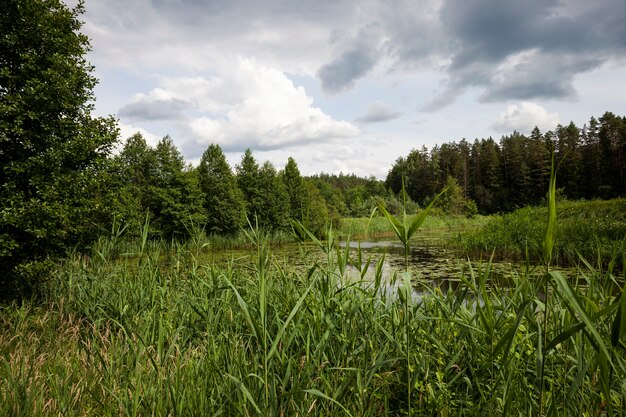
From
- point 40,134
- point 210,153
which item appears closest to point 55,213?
point 40,134

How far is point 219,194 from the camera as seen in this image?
24.0m

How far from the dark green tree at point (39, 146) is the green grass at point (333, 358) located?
2.63 metres

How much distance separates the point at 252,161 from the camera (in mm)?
28047

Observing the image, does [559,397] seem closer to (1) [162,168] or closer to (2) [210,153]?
(1) [162,168]

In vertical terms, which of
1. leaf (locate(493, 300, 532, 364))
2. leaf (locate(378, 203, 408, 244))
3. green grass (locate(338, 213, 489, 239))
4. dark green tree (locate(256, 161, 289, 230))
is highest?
dark green tree (locate(256, 161, 289, 230))

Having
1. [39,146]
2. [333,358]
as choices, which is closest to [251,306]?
[333,358]

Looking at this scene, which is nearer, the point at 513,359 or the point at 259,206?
the point at 513,359

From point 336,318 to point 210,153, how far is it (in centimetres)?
2385

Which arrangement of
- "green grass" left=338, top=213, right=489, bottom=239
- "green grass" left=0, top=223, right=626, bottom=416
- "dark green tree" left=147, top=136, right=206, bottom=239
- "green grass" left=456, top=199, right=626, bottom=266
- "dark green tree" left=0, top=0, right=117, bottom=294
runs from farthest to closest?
"green grass" left=338, top=213, right=489, bottom=239, "dark green tree" left=147, top=136, right=206, bottom=239, "green grass" left=456, top=199, right=626, bottom=266, "dark green tree" left=0, top=0, right=117, bottom=294, "green grass" left=0, top=223, right=626, bottom=416

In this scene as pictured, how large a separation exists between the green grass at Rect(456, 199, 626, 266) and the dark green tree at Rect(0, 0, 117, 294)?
10.1m

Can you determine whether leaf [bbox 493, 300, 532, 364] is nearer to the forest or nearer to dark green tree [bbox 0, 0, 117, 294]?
the forest

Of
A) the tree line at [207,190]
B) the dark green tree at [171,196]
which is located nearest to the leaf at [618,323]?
the tree line at [207,190]

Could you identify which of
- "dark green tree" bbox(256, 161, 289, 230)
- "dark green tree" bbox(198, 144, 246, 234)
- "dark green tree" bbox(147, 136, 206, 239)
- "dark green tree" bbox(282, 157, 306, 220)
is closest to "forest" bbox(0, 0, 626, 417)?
"dark green tree" bbox(147, 136, 206, 239)

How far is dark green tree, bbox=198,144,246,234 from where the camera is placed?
23.5m
